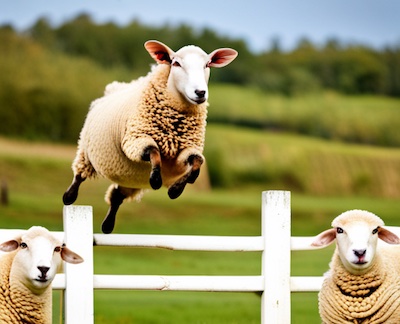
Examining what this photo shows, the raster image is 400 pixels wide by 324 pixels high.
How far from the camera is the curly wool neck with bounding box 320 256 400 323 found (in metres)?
4.99

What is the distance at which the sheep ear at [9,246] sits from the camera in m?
4.86

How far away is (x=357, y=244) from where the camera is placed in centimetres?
482

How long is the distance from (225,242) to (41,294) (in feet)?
5.04

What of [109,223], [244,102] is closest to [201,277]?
[109,223]

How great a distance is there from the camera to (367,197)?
116 ft

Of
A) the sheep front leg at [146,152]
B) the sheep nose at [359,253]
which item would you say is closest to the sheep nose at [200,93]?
the sheep front leg at [146,152]

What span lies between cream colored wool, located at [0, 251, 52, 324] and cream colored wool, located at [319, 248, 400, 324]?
1909mm

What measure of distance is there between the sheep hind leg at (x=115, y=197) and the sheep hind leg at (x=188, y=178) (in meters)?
1.17

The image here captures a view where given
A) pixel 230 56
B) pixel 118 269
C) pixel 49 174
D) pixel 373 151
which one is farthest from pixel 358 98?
pixel 230 56

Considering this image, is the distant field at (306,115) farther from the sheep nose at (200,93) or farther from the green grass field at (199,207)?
the sheep nose at (200,93)

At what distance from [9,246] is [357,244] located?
2.19 m

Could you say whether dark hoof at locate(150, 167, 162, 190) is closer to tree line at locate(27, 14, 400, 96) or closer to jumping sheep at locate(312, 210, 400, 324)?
jumping sheep at locate(312, 210, 400, 324)

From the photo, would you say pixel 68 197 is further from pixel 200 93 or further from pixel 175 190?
pixel 200 93

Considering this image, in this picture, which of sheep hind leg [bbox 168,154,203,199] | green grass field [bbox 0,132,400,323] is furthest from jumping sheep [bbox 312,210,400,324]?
green grass field [bbox 0,132,400,323]
